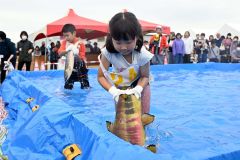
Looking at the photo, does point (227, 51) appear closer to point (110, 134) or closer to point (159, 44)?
point (159, 44)

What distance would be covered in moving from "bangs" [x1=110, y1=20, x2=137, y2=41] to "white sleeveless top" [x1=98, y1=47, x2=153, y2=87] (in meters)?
0.36

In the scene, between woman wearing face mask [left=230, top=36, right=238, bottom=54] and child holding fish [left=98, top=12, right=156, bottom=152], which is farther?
woman wearing face mask [left=230, top=36, right=238, bottom=54]

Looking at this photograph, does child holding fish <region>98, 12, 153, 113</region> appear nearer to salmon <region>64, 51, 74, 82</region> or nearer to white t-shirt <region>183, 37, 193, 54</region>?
salmon <region>64, 51, 74, 82</region>

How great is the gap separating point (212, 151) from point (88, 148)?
768 millimetres

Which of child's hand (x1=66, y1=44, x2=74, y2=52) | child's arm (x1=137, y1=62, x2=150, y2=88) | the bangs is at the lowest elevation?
child's arm (x1=137, y1=62, x2=150, y2=88)

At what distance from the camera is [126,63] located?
271 cm

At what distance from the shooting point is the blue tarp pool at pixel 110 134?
2061mm

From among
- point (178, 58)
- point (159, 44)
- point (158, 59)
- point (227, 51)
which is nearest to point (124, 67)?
point (159, 44)

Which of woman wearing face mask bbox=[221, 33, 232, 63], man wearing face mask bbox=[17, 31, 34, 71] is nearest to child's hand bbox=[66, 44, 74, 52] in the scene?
man wearing face mask bbox=[17, 31, 34, 71]

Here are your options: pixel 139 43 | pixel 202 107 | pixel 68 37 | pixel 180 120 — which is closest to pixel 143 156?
pixel 139 43

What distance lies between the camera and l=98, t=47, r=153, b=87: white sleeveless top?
269 cm

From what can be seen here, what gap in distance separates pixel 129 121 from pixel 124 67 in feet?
1.67

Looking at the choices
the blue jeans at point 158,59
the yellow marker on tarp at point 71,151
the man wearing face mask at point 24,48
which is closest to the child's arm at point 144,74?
the yellow marker on tarp at point 71,151

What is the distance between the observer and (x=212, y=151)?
2035mm
